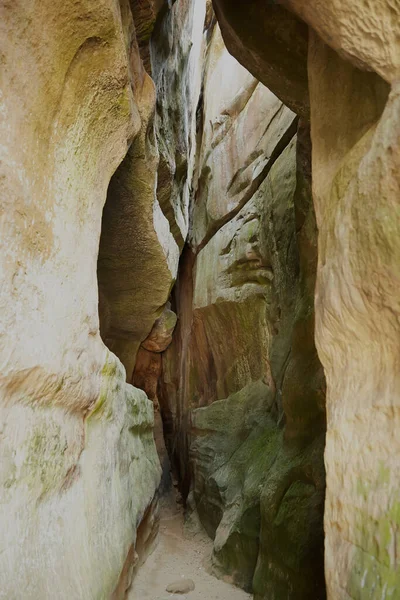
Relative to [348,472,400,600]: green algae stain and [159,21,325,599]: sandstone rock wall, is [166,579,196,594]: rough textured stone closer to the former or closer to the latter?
[159,21,325,599]: sandstone rock wall

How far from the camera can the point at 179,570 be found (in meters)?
5.79

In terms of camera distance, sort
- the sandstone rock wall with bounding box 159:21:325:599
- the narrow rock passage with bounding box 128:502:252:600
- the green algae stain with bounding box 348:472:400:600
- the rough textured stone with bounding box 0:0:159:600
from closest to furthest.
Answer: the green algae stain with bounding box 348:472:400:600
the rough textured stone with bounding box 0:0:159:600
the sandstone rock wall with bounding box 159:21:325:599
the narrow rock passage with bounding box 128:502:252:600

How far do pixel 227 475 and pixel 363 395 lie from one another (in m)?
5.07

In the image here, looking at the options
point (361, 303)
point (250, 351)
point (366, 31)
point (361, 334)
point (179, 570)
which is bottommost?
point (179, 570)

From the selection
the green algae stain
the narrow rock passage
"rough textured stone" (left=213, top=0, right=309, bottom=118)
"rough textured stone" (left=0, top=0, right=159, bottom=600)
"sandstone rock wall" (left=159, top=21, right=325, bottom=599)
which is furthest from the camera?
the narrow rock passage

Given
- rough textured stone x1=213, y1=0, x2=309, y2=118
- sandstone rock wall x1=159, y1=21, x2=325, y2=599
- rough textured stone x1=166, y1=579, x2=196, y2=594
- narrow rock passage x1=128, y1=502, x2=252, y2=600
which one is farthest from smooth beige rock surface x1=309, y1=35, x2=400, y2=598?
rough textured stone x1=166, y1=579, x2=196, y2=594

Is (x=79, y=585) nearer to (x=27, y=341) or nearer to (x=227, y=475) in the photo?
(x=27, y=341)

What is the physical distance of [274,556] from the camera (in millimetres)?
4652

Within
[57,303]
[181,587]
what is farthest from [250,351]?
[57,303]

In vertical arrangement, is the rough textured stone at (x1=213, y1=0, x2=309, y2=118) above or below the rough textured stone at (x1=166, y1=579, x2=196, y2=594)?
above

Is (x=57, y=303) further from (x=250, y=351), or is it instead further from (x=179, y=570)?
(x=250, y=351)

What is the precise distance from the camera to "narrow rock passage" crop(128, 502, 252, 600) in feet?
16.1

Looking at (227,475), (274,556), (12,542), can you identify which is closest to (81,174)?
(12,542)

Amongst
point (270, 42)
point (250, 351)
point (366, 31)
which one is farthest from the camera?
point (250, 351)
